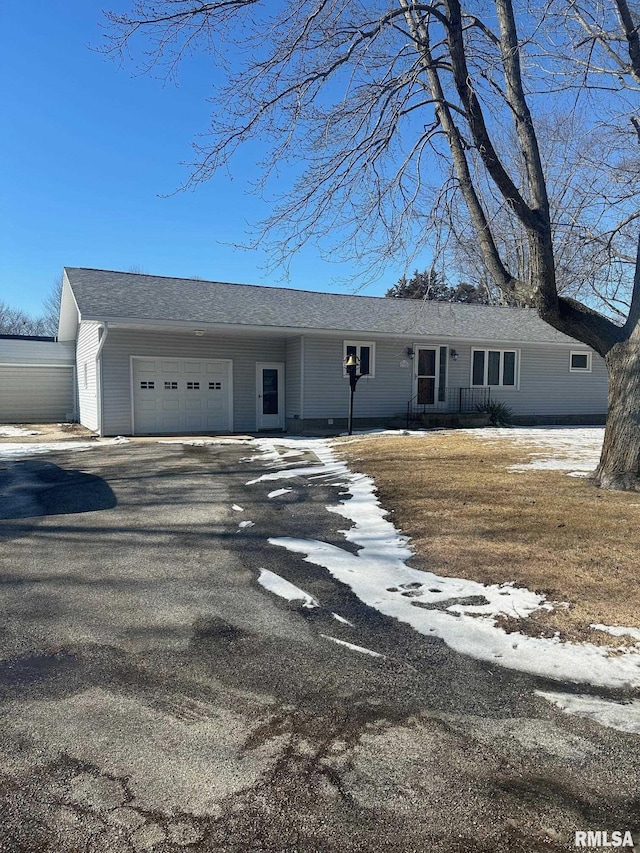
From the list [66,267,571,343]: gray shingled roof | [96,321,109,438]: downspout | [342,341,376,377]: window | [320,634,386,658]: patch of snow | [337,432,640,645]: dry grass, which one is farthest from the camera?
[342,341,376,377]: window

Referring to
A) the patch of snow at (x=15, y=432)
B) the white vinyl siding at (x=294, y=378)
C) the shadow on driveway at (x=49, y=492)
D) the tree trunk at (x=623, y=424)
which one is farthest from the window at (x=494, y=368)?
the patch of snow at (x=15, y=432)

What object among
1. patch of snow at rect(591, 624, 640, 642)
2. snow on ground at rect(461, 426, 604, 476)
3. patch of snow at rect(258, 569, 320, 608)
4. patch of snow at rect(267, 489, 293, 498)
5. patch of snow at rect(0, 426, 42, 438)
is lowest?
patch of snow at rect(258, 569, 320, 608)

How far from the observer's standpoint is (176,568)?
4.49 meters

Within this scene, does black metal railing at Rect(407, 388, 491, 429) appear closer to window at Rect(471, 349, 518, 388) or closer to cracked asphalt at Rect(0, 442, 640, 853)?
window at Rect(471, 349, 518, 388)

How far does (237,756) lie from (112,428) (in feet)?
42.9

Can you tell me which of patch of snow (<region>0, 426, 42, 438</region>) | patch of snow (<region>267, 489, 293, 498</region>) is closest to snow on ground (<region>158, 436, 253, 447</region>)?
patch of snow (<region>0, 426, 42, 438</region>)

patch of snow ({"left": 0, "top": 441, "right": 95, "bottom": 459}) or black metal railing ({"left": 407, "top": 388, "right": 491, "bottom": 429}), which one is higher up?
black metal railing ({"left": 407, "top": 388, "right": 491, "bottom": 429})

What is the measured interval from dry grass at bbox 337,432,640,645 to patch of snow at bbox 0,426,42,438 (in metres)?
10.9

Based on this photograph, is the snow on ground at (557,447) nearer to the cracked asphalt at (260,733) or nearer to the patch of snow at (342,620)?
the patch of snow at (342,620)

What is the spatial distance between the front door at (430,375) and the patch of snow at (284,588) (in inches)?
510

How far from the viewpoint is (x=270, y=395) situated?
1630 centimetres

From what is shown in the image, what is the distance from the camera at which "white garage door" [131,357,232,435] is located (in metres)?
14.6

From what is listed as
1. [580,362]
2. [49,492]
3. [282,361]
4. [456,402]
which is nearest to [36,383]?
[282,361]

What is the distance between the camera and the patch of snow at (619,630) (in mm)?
3275
